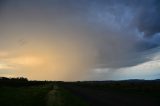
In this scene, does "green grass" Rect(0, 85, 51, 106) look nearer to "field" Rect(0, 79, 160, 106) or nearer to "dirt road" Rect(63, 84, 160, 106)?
"field" Rect(0, 79, 160, 106)

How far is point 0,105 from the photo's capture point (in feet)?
118

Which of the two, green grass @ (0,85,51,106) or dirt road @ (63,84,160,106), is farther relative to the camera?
green grass @ (0,85,51,106)

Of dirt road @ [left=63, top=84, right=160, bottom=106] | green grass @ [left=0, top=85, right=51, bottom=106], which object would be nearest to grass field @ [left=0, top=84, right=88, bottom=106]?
green grass @ [left=0, top=85, right=51, bottom=106]

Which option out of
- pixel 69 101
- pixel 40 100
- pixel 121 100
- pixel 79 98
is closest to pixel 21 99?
pixel 40 100

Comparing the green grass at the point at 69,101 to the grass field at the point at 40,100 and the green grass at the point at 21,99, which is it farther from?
the green grass at the point at 21,99

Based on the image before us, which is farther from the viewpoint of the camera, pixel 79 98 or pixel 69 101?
pixel 79 98

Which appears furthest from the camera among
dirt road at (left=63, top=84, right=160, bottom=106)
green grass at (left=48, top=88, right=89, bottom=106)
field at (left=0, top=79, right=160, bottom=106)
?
green grass at (left=48, top=88, right=89, bottom=106)

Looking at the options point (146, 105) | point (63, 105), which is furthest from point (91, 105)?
point (146, 105)

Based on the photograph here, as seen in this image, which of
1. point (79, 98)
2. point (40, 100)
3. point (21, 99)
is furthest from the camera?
point (79, 98)

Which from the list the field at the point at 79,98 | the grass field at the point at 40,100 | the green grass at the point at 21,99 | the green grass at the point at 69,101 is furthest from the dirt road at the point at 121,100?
the green grass at the point at 21,99

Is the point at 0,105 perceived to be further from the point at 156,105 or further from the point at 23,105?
the point at 156,105

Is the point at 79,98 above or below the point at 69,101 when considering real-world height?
above

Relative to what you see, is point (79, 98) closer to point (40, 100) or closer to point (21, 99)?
point (40, 100)

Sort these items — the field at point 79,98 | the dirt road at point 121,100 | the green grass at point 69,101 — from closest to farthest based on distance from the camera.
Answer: the dirt road at point 121,100 → the field at point 79,98 → the green grass at point 69,101
